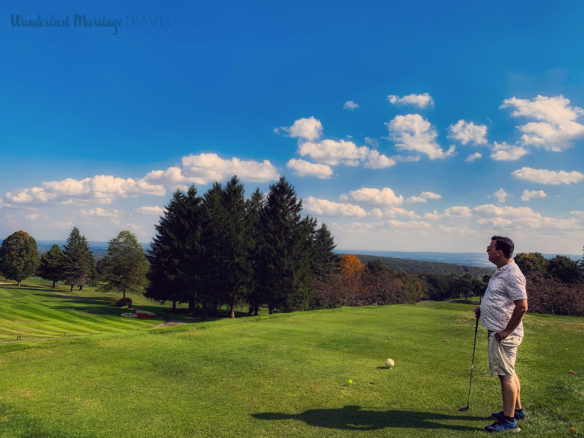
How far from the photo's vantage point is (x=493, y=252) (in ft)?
16.7

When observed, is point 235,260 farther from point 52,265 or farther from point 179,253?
point 52,265

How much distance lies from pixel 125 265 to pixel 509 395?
43.0m

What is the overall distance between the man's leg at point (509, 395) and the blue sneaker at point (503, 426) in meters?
0.09

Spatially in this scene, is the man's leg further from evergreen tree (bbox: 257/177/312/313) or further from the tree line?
evergreen tree (bbox: 257/177/312/313)

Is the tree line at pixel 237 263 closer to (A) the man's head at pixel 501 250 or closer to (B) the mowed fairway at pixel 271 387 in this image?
(B) the mowed fairway at pixel 271 387

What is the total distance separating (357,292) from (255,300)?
1805 cm

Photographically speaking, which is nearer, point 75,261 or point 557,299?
point 557,299

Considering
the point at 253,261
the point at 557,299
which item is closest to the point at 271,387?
the point at 253,261

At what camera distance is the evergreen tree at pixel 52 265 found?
2335 inches

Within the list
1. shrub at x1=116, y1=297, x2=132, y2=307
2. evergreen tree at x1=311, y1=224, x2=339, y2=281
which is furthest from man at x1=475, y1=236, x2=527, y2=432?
evergreen tree at x1=311, y1=224, x2=339, y2=281

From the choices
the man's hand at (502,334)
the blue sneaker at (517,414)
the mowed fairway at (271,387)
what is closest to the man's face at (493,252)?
the man's hand at (502,334)

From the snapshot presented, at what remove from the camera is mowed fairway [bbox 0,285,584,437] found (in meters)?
4.49

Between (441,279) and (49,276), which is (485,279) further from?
(441,279)

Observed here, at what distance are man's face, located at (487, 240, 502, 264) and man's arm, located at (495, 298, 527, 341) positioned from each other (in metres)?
0.71
